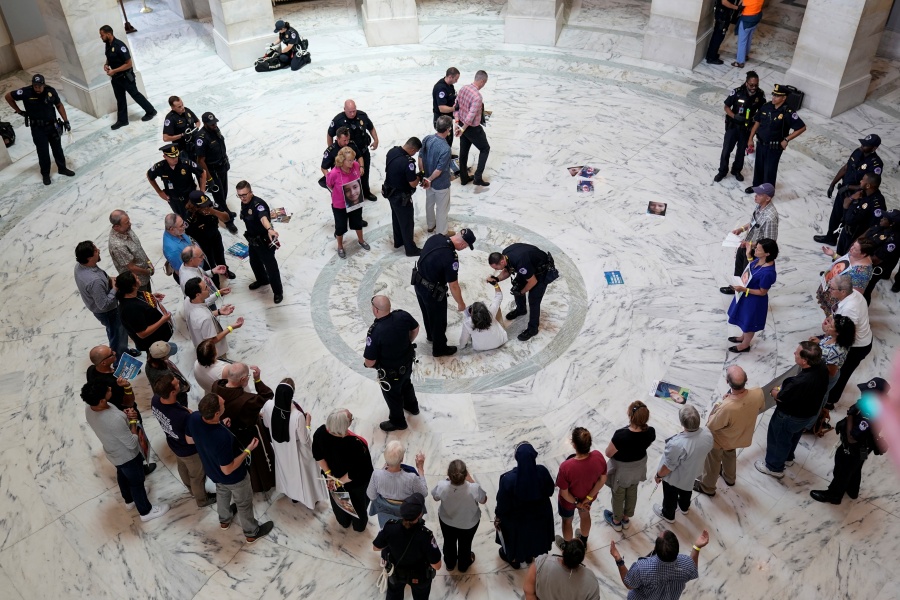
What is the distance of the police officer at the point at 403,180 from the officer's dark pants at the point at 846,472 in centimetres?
479

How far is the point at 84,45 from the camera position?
41.6 ft

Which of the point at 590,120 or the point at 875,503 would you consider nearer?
the point at 875,503

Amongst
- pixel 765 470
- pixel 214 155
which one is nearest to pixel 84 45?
pixel 214 155

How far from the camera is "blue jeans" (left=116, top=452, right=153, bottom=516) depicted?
6.21 m

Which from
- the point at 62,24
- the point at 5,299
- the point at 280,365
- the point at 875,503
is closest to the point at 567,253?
the point at 280,365

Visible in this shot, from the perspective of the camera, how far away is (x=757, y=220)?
27.1 feet

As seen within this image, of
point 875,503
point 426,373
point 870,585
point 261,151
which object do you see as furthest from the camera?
point 261,151

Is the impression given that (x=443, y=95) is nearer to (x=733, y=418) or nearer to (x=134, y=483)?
(x=733, y=418)

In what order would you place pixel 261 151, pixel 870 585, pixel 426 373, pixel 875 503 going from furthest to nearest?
1. pixel 261 151
2. pixel 426 373
3. pixel 875 503
4. pixel 870 585

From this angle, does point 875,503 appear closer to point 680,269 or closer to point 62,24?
point 680,269

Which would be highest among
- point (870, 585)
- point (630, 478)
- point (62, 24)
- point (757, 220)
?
point (62, 24)

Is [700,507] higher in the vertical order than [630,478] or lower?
lower

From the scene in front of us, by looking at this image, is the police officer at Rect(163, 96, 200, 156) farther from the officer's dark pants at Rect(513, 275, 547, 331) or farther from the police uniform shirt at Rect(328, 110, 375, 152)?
the officer's dark pants at Rect(513, 275, 547, 331)

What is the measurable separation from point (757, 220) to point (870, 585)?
389 centimetres
